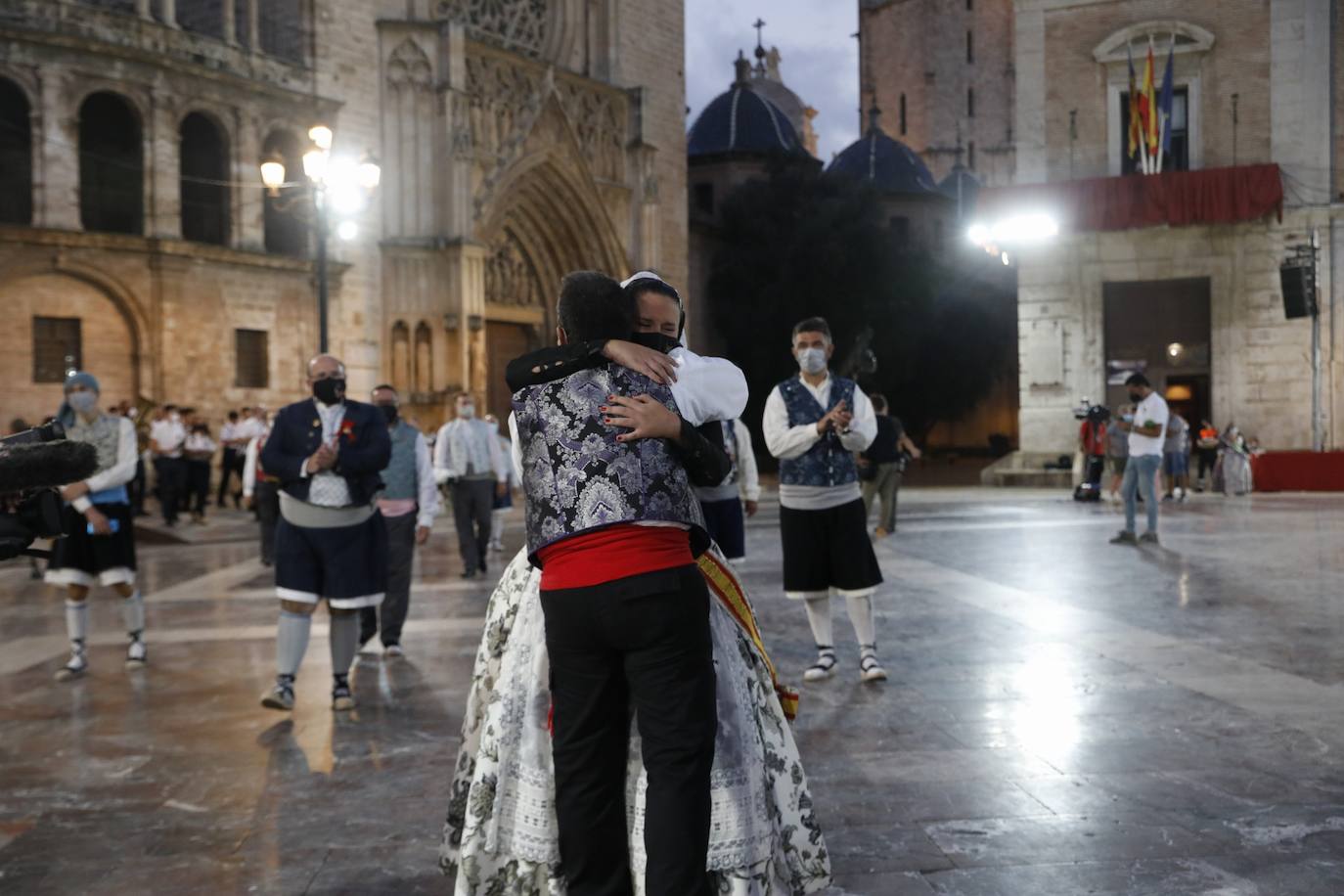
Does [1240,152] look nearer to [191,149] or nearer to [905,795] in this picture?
[191,149]

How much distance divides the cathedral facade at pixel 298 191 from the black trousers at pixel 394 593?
11134 mm

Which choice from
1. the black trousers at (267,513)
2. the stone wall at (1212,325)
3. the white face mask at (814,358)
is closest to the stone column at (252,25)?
the black trousers at (267,513)

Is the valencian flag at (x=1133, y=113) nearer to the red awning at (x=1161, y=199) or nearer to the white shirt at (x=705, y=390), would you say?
the red awning at (x=1161, y=199)

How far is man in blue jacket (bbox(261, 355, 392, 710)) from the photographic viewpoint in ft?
21.8

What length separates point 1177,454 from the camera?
21.8m

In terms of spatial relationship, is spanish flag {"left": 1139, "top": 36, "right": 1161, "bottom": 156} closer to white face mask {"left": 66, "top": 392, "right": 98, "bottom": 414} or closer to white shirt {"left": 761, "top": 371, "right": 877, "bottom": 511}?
white shirt {"left": 761, "top": 371, "right": 877, "bottom": 511}

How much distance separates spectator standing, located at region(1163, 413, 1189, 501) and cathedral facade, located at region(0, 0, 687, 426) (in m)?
13.4

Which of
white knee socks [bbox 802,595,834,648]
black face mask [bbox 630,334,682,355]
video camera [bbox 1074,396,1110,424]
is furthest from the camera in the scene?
video camera [bbox 1074,396,1110,424]

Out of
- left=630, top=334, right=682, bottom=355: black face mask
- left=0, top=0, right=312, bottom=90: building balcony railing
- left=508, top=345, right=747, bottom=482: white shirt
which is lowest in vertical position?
left=508, top=345, right=747, bottom=482: white shirt

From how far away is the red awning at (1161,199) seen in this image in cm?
2481

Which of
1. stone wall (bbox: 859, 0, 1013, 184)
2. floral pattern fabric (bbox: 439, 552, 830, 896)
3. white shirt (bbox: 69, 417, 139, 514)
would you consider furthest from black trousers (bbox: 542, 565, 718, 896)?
stone wall (bbox: 859, 0, 1013, 184)

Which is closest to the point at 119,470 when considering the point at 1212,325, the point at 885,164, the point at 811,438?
the point at 811,438

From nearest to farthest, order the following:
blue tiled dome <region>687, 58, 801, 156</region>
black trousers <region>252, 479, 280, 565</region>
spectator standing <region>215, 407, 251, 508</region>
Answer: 1. black trousers <region>252, 479, 280, 565</region>
2. spectator standing <region>215, 407, 251, 508</region>
3. blue tiled dome <region>687, 58, 801, 156</region>

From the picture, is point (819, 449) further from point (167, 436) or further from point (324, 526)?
point (167, 436)
